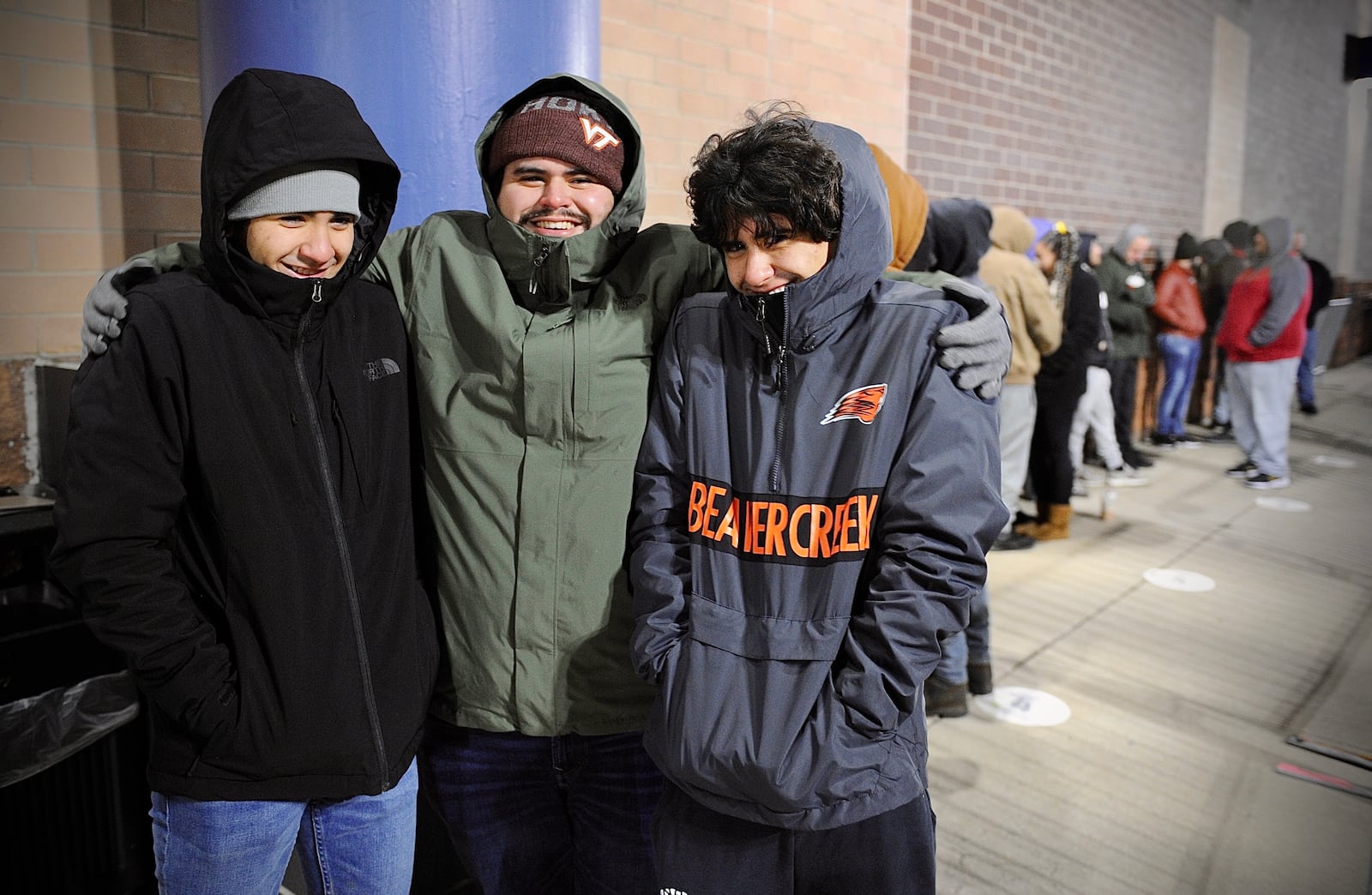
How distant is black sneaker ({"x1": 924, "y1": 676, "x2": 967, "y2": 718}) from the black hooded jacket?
8.12 ft


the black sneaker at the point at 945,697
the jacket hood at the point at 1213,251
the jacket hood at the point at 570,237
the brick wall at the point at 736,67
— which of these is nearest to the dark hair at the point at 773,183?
the jacket hood at the point at 570,237

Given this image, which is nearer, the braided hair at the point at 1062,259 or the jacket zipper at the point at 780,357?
the jacket zipper at the point at 780,357

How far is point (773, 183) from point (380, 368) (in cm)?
72

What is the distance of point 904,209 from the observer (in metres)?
2.78

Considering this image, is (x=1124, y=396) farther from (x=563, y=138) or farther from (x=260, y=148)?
(x=260, y=148)

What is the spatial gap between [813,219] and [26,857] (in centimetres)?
228

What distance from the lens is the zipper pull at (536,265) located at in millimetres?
1657

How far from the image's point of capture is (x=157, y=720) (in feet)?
4.88

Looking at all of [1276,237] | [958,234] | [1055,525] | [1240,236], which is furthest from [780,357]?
[1240,236]

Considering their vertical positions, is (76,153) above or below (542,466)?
above

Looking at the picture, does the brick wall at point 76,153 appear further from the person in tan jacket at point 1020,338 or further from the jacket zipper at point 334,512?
the person in tan jacket at point 1020,338

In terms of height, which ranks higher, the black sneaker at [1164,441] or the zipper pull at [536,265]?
the zipper pull at [536,265]

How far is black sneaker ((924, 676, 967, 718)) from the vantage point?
11.9 ft

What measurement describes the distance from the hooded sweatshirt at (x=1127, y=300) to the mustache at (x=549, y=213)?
7.09 m
